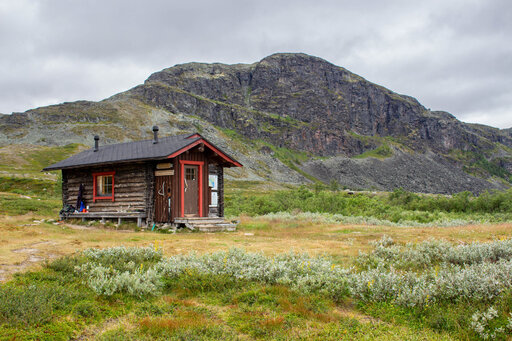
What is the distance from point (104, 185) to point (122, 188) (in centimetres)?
174

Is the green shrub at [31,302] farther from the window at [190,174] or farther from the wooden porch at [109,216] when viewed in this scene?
the window at [190,174]

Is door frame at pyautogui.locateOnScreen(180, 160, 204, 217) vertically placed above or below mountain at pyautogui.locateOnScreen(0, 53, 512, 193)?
below

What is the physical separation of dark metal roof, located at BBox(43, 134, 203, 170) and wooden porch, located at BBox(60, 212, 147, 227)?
2.70 metres

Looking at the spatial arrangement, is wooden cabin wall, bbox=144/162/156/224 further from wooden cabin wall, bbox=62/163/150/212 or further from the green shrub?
the green shrub

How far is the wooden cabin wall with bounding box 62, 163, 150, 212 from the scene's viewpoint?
17438mm

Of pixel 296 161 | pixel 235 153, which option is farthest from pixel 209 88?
pixel 235 153

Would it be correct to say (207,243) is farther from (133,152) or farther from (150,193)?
(133,152)

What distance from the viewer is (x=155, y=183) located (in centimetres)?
1730

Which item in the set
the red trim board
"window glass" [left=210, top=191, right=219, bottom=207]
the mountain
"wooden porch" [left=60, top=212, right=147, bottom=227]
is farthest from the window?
the mountain

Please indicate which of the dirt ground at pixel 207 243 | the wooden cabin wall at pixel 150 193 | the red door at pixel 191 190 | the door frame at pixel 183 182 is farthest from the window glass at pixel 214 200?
the wooden cabin wall at pixel 150 193

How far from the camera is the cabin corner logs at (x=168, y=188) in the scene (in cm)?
1683

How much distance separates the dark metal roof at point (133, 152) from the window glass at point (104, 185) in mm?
1110

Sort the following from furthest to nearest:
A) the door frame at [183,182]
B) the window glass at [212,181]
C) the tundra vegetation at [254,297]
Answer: the window glass at [212,181]
the door frame at [183,182]
the tundra vegetation at [254,297]

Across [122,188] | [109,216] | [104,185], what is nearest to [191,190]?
[122,188]
